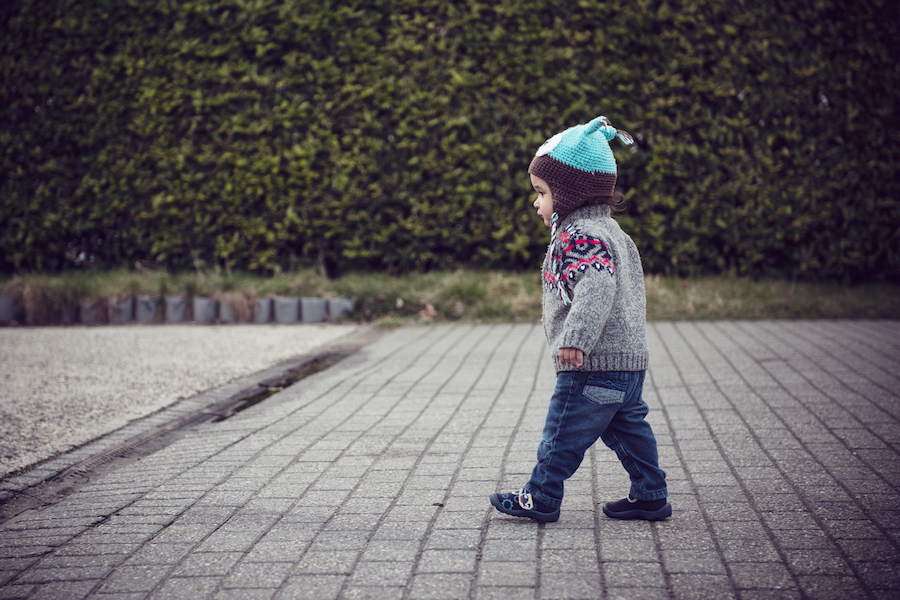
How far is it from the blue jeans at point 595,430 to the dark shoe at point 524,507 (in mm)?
27

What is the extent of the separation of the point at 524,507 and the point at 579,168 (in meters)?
1.21

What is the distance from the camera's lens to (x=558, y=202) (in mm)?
2656

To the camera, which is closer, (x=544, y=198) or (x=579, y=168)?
(x=579, y=168)

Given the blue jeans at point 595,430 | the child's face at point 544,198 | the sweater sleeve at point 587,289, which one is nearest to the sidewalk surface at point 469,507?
the blue jeans at point 595,430

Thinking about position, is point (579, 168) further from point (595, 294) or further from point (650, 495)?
point (650, 495)

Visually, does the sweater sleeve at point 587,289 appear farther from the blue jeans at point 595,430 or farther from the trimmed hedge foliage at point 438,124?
the trimmed hedge foliage at point 438,124

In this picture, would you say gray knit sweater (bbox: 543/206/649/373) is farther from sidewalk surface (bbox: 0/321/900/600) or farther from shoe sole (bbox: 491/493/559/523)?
sidewalk surface (bbox: 0/321/900/600)

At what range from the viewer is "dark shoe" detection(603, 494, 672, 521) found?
2.62 metres

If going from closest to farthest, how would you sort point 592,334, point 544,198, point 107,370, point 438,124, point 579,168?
point 592,334 < point 579,168 < point 544,198 < point 107,370 < point 438,124

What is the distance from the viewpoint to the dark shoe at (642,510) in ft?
8.60

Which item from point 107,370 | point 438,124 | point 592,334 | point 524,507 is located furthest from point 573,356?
point 438,124

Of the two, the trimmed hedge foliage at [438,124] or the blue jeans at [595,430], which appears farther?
the trimmed hedge foliage at [438,124]

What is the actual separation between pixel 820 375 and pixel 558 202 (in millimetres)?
2987

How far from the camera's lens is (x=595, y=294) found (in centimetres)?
249
